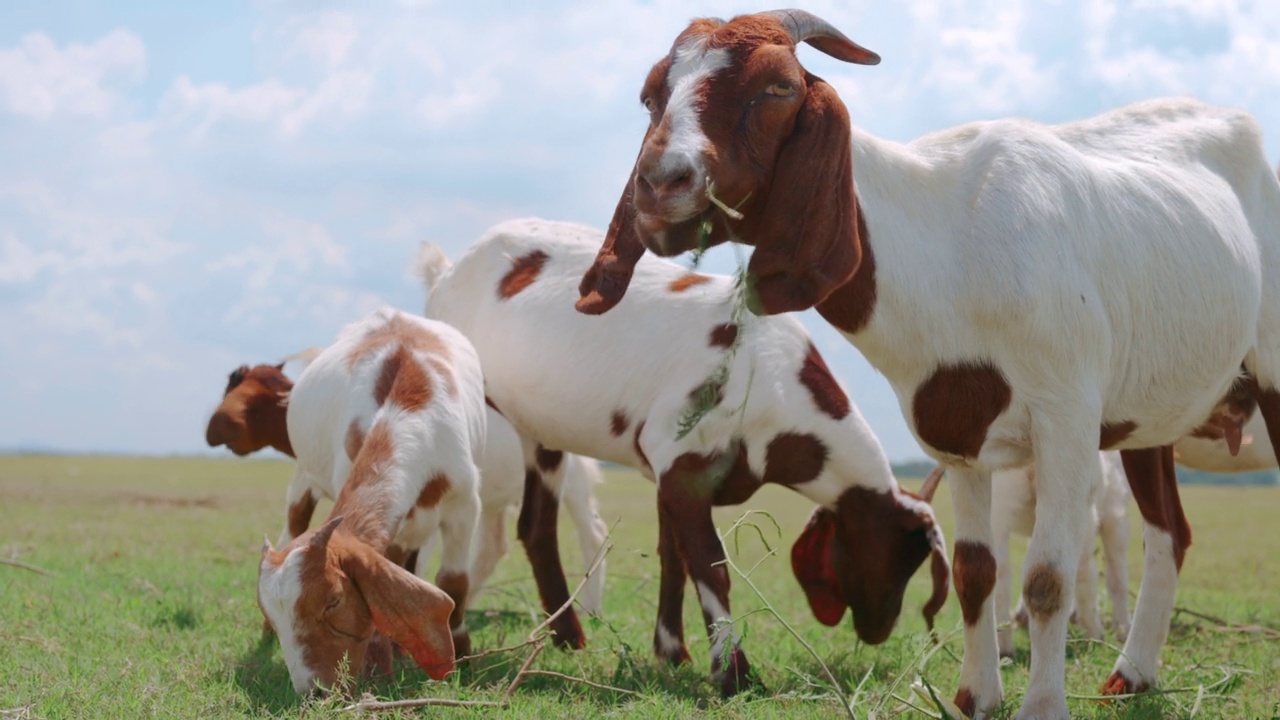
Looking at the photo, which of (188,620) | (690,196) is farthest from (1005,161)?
(188,620)

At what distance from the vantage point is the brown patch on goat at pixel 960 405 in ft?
15.6

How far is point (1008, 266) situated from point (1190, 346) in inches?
42.9

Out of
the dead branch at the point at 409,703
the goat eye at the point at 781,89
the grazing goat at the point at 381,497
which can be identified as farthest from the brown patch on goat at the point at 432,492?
the goat eye at the point at 781,89

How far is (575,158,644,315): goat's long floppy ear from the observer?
4758 mm

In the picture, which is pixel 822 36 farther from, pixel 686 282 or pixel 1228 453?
pixel 1228 453

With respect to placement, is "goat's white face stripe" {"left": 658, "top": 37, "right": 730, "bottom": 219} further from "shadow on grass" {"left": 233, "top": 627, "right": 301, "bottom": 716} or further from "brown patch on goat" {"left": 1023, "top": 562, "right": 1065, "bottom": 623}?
"shadow on grass" {"left": 233, "top": 627, "right": 301, "bottom": 716}

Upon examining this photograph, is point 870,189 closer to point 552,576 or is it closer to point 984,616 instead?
point 984,616

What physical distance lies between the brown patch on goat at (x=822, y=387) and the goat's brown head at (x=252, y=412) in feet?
14.3

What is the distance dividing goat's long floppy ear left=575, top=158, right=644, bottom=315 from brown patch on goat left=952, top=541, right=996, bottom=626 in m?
1.90

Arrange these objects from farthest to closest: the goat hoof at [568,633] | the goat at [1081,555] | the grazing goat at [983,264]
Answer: the goat at [1081,555] → the goat hoof at [568,633] → the grazing goat at [983,264]

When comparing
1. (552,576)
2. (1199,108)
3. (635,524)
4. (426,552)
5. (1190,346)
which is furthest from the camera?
(635,524)

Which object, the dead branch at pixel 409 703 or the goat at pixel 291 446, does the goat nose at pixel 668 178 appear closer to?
the dead branch at pixel 409 703

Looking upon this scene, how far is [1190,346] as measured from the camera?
17.2 ft

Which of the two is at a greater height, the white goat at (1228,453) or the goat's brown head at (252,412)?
the goat's brown head at (252,412)
